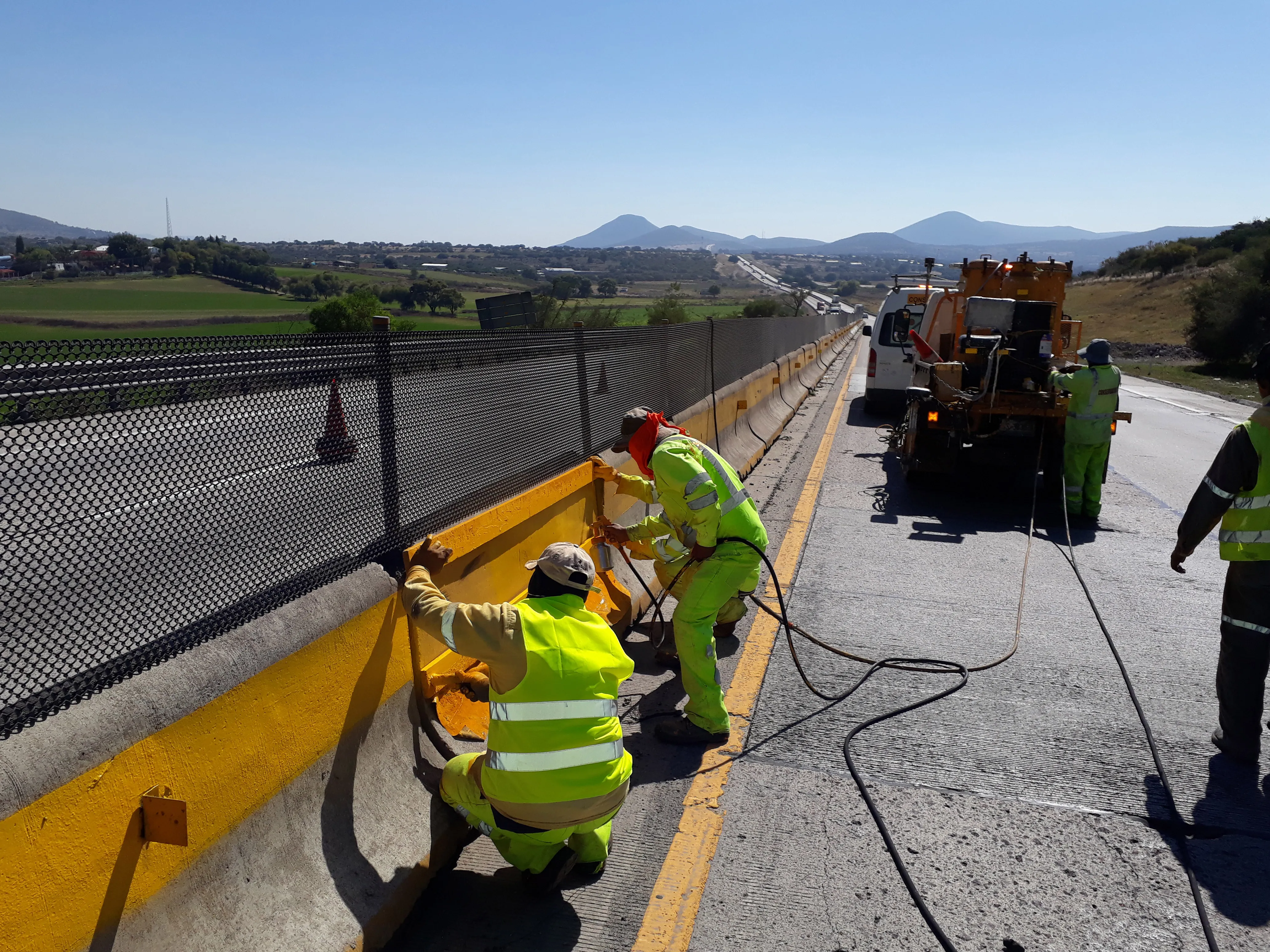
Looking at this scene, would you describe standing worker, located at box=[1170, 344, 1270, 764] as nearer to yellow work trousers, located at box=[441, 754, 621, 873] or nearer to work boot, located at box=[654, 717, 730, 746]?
work boot, located at box=[654, 717, 730, 746]

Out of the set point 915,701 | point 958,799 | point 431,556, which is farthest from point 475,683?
point 915,701

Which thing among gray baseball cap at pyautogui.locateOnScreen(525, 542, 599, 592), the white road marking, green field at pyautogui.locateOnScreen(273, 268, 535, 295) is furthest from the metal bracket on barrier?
green field at pyautogui.locateOnScreen(273, 268, 535, 295)

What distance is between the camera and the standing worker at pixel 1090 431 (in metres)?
10.4

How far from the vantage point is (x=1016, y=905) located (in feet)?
12.1

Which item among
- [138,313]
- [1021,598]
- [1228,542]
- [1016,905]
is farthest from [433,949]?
[138,313]

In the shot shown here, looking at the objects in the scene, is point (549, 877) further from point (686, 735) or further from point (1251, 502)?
point (1251, 502)

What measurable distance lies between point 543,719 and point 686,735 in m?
1.68

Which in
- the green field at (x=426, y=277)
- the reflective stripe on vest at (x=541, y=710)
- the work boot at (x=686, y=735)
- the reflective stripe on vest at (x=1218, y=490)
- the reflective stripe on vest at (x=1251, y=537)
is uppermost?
the green field at (x=426, y=277)

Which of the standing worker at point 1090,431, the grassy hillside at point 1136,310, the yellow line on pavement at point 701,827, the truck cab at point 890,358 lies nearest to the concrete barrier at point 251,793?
the yellow line on pavement at point 701,827

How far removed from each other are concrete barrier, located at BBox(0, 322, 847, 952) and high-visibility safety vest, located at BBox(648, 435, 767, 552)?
1284 mm

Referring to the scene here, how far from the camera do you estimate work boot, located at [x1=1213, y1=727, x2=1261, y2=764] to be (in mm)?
4844

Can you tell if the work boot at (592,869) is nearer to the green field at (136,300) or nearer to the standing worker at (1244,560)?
the standing worker at (1244,560)

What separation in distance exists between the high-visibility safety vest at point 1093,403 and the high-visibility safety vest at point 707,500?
6628 mm

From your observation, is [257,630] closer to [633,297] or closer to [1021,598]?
[1021,598]
